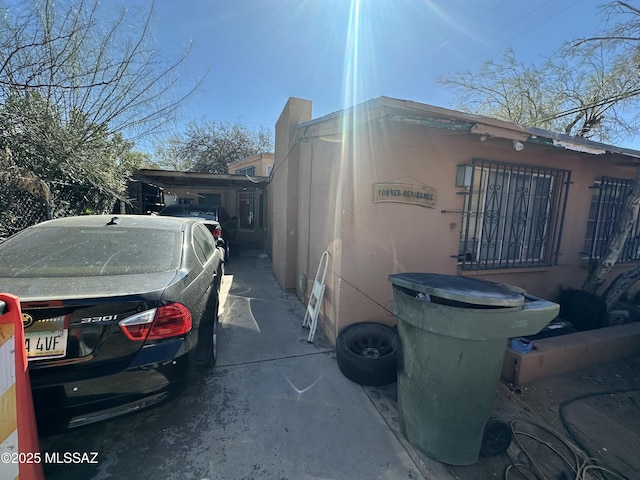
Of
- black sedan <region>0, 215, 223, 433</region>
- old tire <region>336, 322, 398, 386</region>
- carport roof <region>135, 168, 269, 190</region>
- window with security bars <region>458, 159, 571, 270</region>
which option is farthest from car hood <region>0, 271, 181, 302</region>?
carport roof <region>135, 168, 269, 190</region>

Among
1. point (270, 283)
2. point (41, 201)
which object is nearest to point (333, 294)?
point (270, 283)

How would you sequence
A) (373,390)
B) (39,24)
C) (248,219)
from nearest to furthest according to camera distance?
(373,390), (39,24), (248,219)

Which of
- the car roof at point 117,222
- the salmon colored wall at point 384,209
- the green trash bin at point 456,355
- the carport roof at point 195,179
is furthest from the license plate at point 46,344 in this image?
the carport roof at point 195,179

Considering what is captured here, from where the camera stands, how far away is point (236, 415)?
2.46 m

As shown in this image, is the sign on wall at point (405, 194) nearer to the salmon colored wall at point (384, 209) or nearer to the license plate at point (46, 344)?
the salmon colored wall at point (384, 209)

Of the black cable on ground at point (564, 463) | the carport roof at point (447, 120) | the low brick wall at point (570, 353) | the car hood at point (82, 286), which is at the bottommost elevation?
the black cable on ground at point (564, 463)

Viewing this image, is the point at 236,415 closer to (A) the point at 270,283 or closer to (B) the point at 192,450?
(B) the point at 192,450

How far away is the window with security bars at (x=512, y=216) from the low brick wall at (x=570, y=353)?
1189 millimetres

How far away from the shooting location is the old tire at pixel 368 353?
2.86 meters

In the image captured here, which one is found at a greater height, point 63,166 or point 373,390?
point 63,166

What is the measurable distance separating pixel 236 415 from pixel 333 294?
1.75m

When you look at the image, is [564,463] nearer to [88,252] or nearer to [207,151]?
[88,252]

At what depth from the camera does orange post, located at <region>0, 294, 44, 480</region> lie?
1357 millimetres

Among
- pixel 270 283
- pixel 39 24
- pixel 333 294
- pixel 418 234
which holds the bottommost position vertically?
pixel 270 283
